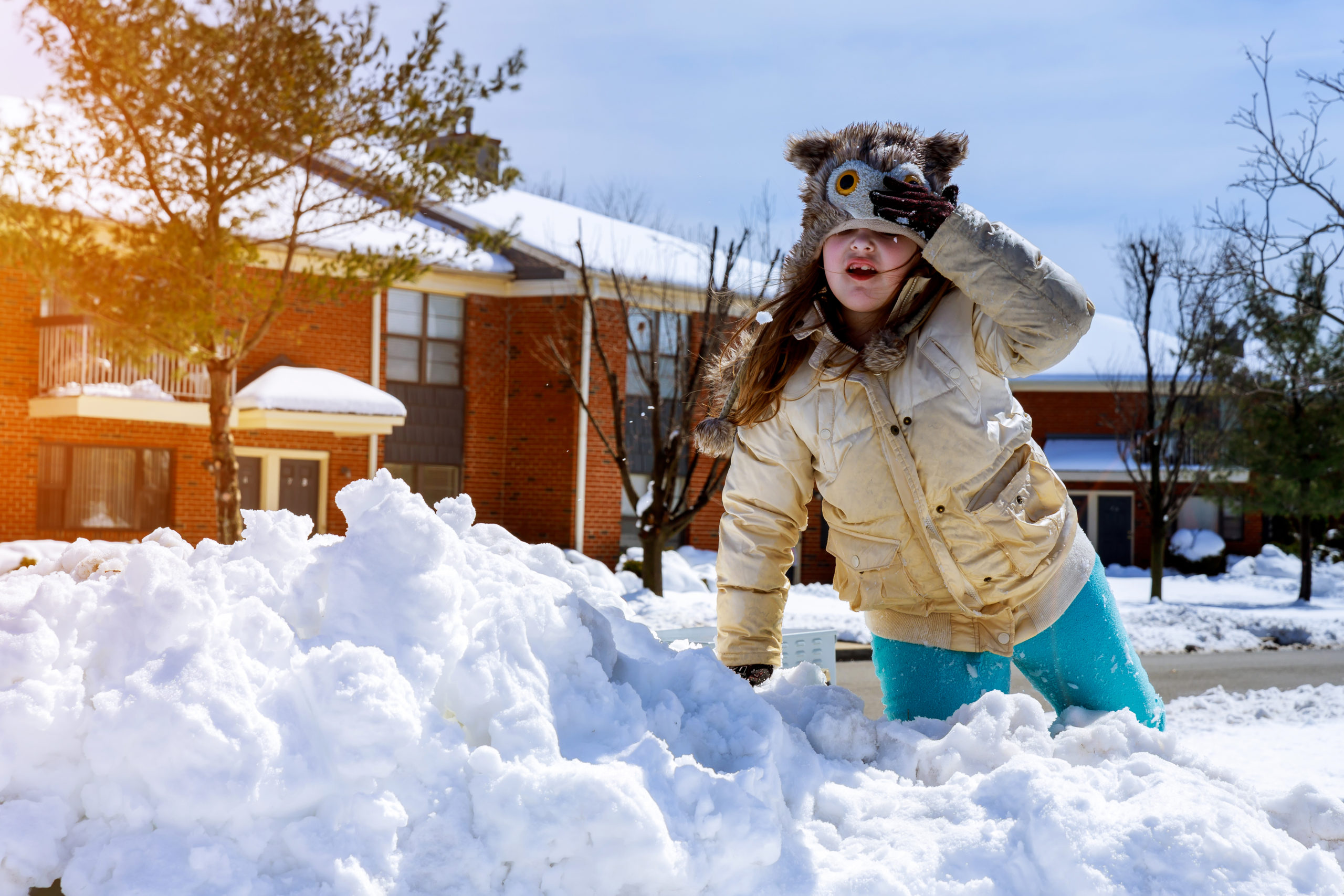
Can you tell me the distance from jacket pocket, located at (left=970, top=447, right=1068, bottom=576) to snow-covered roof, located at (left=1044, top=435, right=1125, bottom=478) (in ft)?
82.2

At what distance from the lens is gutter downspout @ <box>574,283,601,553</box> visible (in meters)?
20.2

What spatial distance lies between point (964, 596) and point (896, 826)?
0.89m

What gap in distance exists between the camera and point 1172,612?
1597 cm

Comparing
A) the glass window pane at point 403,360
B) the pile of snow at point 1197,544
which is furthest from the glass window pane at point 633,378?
the pile of snow at point 1197,544

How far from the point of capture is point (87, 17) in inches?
471

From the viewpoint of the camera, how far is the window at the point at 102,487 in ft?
57.9

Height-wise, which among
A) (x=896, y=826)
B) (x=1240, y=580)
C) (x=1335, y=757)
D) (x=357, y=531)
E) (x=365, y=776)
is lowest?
(x=1240, y=580)

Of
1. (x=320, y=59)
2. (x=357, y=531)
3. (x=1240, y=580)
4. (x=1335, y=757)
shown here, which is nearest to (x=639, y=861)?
(x=357, y=531)

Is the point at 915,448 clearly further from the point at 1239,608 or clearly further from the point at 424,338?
the point at 1239,608

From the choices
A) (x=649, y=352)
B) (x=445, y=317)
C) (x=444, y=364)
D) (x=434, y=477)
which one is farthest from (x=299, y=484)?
(x=649, y=352)

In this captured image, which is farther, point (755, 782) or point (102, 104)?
point (102, 104)

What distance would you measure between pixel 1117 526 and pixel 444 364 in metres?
18.5

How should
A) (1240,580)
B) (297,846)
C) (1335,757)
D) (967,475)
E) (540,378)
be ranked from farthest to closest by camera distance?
(1240,580) → (540,378) → (1335,757) → (967,475) → (297,846)

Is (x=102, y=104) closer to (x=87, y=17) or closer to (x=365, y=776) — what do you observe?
(x=87, y=17)
